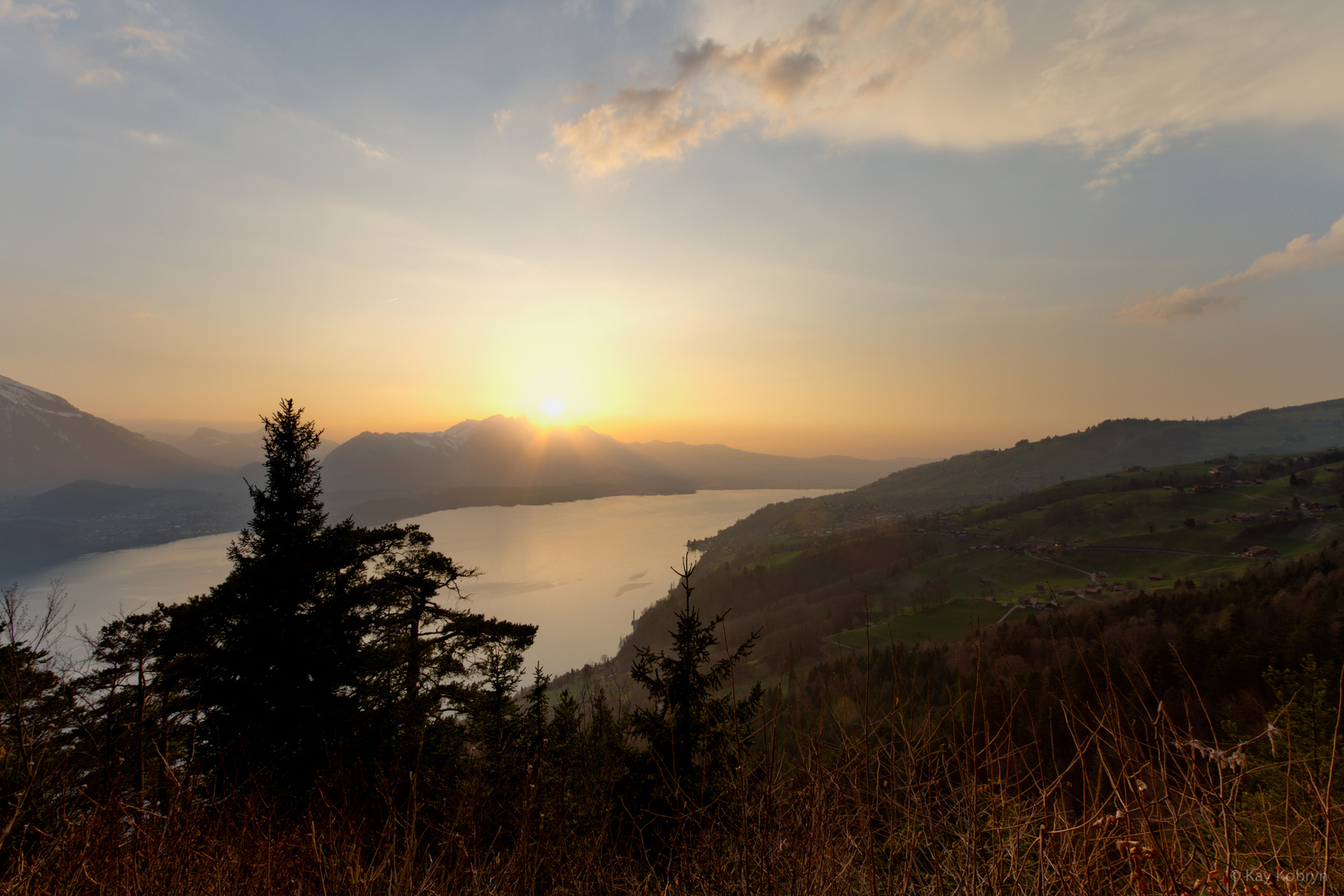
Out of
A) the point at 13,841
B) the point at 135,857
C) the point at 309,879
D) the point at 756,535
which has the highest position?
the point at 135,857

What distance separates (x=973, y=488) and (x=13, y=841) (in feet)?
679

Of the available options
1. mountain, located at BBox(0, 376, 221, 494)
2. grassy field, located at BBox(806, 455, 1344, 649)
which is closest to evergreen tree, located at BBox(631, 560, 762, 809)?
grassy field, located at BBox(806, 455, 1344, 649)

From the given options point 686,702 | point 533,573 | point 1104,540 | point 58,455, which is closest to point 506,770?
point 686,702

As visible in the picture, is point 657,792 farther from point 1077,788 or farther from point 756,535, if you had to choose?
point 756,535

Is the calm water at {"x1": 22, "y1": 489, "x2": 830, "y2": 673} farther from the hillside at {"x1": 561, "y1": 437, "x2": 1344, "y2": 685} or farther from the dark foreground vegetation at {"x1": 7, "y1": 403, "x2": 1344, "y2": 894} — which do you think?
the dark foreground vegetation at {"x1": 7, "y1": 403, "x2": 1344, "y2": 894}

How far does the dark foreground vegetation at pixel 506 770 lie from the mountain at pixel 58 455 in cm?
23521

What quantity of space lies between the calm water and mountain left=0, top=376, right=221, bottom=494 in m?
125

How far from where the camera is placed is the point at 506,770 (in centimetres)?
931

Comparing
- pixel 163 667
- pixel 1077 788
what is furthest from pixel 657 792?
pixel 1077 788

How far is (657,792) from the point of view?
8.46 metres

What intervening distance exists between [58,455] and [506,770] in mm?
269509

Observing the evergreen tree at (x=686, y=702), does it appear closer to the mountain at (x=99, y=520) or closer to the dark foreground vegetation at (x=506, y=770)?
the dark foreground vegetation at (x=506, y=770)

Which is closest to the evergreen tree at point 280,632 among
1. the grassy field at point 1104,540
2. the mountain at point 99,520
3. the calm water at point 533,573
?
the calm water at point 533,573

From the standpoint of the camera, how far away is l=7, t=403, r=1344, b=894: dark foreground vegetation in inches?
96.8
